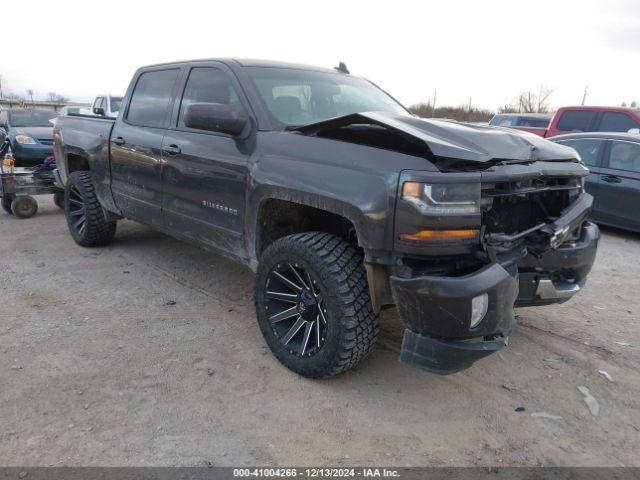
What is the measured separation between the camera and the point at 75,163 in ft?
19.2

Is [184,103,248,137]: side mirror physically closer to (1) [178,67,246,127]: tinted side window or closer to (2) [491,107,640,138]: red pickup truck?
(1) [178,67,246,127]: tinted side window

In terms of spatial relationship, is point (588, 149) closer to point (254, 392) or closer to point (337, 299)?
point (337, 299)

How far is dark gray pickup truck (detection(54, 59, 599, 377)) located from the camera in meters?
2.47

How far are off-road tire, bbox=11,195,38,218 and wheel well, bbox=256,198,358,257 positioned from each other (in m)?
5.44

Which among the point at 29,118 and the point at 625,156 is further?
the point at 29,118

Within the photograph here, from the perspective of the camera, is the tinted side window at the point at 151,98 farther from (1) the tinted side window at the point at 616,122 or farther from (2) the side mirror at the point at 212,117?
(1) the tinted side window at the point at 616,122

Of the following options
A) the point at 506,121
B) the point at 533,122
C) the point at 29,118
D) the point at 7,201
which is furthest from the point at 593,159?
the point at 29,118

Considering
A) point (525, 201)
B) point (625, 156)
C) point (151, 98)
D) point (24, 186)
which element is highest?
point (151, 98)

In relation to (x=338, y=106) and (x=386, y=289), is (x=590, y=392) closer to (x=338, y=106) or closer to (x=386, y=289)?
(x=386, y=289)

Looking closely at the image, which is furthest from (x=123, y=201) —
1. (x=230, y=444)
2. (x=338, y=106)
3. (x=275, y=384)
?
(x=230, y=444)

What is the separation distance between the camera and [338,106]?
12.5 ft

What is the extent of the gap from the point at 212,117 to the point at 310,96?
889 millimetres

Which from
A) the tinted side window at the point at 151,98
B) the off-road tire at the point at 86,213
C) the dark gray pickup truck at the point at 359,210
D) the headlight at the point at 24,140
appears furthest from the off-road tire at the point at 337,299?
the headlight at the point at 24,140

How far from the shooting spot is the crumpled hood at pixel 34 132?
1029cm
